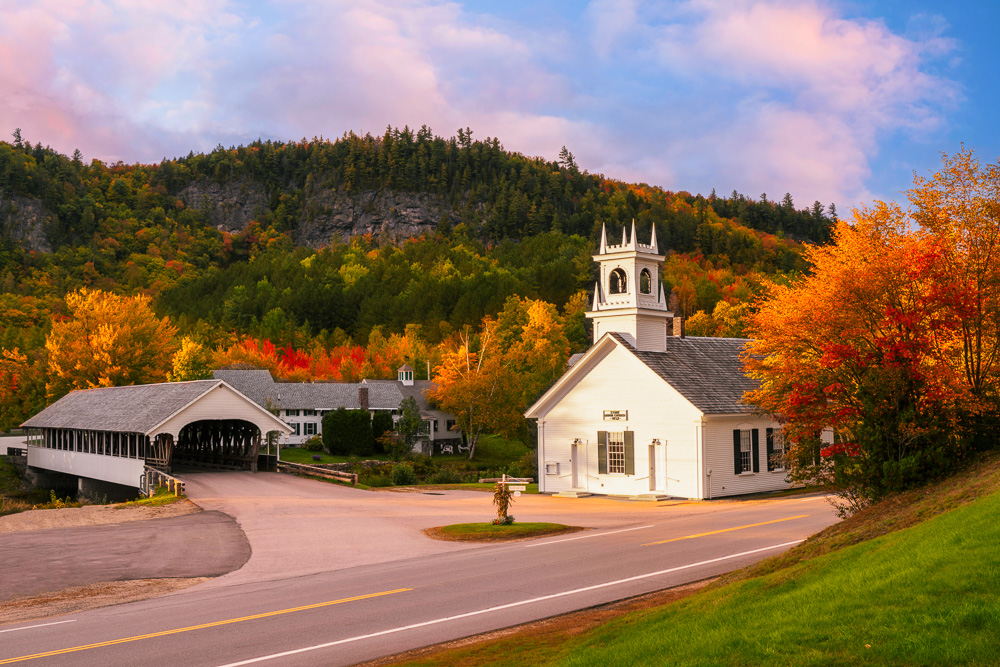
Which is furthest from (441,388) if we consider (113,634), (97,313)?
(113,634)

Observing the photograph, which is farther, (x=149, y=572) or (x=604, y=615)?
(x=149, y=572)

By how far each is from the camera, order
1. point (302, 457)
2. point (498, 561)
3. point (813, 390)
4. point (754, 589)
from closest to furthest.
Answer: point (754, 589), point (498, 561), point (813, 390), point (302, 457)

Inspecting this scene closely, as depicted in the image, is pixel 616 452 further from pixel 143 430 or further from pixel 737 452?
pixel 143 430

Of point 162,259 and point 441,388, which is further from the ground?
point 162,259

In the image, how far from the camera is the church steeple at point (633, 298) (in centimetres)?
3462

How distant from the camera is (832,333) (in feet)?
70.1

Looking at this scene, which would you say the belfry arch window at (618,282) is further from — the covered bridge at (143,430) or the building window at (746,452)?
the covered bridge at (143,430)

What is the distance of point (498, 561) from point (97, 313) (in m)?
67.0

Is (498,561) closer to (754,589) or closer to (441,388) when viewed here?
(754,589)

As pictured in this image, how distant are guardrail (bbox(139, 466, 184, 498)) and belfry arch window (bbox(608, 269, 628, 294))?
64.0ft

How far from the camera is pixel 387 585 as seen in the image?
620 inches

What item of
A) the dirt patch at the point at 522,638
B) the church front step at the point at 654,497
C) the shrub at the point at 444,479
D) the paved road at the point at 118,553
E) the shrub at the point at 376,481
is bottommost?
the shrub at the point at 444,479

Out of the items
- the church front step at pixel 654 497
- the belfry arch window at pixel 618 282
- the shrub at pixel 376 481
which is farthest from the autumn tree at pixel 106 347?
the church front step at pixel 654 497

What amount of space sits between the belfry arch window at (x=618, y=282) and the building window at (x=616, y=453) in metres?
5.80
